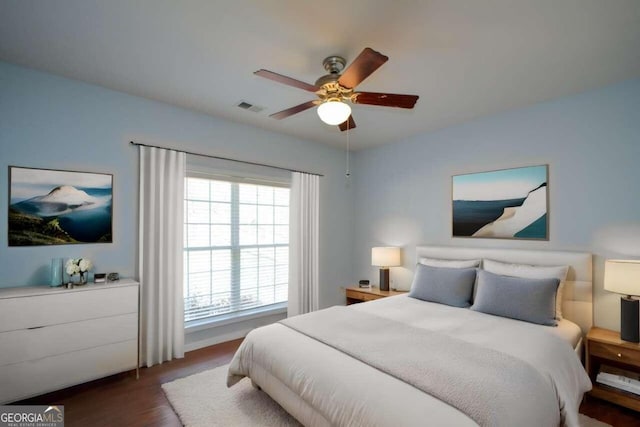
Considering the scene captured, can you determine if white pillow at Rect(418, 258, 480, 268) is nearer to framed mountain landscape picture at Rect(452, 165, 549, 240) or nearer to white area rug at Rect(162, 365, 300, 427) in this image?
framed mountain landscape picture at Rect(452, 165, 549, 240)

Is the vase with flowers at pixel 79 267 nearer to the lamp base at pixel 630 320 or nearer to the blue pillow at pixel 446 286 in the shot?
the blue pillow at pixel 446 286

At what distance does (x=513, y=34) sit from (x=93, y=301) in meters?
3.72

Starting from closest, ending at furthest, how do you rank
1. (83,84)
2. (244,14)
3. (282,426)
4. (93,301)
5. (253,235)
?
(244,14) → (282,426) → (93,301) → (83,84) → (253,235)

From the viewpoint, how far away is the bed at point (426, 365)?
4.73ft

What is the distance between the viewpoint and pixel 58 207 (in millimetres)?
2646

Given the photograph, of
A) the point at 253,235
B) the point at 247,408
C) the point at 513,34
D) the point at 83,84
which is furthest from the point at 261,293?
the point at 513,34

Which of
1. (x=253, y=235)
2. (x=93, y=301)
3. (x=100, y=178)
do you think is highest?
(x=100, y=178)

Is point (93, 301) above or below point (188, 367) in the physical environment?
above

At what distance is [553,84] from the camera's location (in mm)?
2672

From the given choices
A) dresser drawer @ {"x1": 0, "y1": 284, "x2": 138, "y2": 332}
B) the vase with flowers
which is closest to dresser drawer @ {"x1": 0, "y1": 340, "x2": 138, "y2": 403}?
dresser drawer @ {"x1": 0, "y1": 284, "x2": 138, "y2": 332}

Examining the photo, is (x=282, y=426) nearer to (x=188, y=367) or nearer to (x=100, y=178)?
(x=188, y=367)

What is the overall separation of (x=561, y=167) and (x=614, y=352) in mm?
1652

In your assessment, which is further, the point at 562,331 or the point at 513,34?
the point at 562,331

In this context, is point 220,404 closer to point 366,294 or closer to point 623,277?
point 366,294
